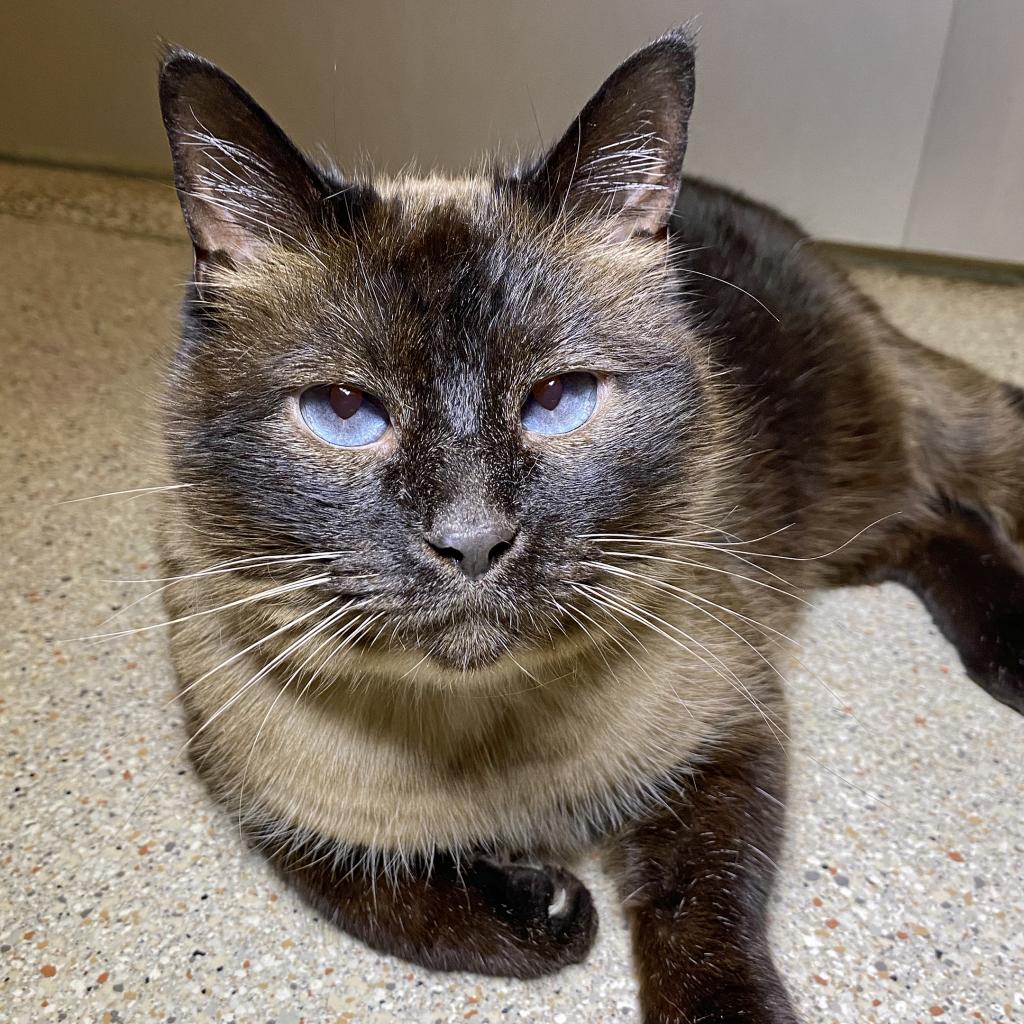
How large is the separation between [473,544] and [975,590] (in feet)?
3.28

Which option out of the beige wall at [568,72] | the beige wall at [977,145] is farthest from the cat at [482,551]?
the beige wall at [977,145]

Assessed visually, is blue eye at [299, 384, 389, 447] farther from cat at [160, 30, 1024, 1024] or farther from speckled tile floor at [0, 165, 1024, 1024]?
speckled tile floor at [0, 165, 1024, 1024]

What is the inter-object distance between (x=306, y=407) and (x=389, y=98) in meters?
2.13

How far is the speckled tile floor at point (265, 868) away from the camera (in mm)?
1008

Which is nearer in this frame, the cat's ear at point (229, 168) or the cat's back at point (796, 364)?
the cat's ear at point (229, 168)

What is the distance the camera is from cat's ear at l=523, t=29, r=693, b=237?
3.05 ft

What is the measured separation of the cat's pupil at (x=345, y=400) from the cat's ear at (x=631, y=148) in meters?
0.29

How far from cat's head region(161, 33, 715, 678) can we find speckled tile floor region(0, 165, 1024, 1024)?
24cm

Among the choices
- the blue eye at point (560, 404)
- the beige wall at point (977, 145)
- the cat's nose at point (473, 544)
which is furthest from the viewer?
the beige wall at point (977, 145)

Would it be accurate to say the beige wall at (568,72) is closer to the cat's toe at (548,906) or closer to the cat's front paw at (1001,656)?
the cat's front paw at (1001,656)

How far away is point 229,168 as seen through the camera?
922 mm

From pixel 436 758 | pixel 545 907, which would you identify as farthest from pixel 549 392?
pixel 545 907

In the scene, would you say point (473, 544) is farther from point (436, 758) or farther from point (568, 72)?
point (568, 72)

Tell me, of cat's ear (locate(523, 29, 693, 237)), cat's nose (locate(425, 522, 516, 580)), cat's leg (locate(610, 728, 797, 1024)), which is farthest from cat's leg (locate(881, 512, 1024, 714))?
cat's nose (locate(425, 522, 516, 580))
